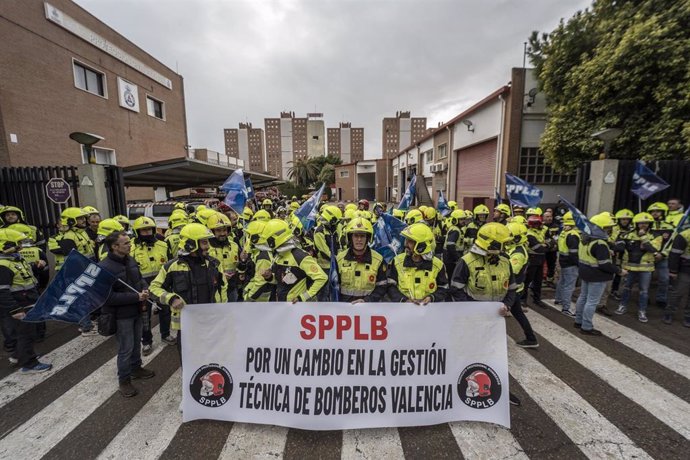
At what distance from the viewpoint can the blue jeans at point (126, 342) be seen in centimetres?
377

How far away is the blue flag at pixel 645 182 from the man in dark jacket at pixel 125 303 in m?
10.8

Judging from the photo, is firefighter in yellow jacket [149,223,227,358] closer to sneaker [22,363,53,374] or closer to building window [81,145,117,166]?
sneaker [22,363,53,374]

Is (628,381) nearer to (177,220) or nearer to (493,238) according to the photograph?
(493,238)

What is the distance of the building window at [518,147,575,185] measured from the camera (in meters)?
15.4

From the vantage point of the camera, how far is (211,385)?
10.9 ft

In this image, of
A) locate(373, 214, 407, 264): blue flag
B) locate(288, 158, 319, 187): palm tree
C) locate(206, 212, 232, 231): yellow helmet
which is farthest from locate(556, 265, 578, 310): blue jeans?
locate(288, 158, 319, 187): palm tree

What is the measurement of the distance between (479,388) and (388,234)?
3.80 metres

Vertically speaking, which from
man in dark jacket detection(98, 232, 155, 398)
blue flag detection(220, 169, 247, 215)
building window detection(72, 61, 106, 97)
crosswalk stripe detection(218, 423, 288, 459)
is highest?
building window detection(72, 61, 106, 97)

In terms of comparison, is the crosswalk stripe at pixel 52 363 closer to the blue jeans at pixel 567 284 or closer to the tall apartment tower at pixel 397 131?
the blue jeans at pixel 567 284

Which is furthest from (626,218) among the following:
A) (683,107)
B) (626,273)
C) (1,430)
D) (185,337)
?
(1,430)

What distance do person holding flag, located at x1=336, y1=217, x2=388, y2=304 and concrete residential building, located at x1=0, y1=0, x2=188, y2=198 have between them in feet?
63.9

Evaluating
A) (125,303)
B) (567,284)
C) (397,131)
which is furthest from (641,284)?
(397,131)

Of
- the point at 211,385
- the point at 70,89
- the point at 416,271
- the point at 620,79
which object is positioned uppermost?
the point at 70,89

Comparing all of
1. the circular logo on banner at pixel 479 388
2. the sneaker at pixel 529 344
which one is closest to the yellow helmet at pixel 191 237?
the circular logo on banner at pixel 479 388
